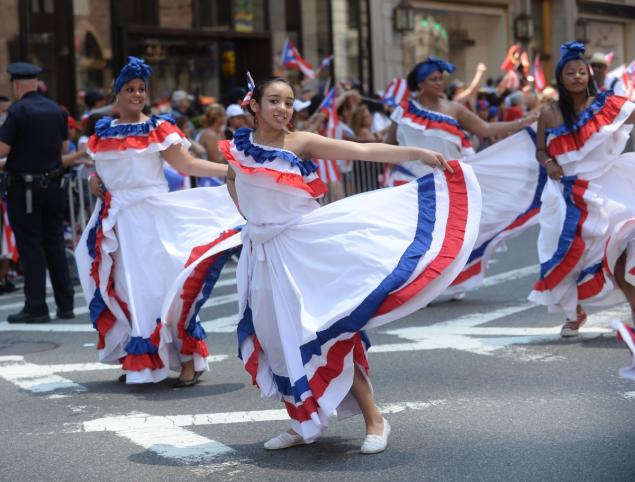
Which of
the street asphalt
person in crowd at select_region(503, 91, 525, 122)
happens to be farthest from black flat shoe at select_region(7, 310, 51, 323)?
person in crowd at select_region(503, 91, 525, 122)

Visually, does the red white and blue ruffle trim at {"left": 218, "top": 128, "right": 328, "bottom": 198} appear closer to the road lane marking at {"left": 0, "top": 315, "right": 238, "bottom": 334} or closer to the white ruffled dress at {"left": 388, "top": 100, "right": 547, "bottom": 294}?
the road lane marking at {"left": 0, "top": 315, "right": 238, "bottom": 334}

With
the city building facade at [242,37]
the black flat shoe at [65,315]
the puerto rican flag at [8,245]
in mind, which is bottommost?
the black flat shoe at [65,315]

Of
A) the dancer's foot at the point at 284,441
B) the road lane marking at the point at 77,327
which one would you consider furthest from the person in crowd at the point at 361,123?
the dancer's foot at the point at 284,441

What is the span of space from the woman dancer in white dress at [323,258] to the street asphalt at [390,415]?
28 centimetres

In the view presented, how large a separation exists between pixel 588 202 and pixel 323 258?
3.25 m

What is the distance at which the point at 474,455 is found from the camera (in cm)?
550

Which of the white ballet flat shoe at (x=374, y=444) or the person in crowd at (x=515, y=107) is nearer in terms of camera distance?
the white ballet flat shoe at (x=374, y=444)

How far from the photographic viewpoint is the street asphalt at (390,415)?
17.9 ft

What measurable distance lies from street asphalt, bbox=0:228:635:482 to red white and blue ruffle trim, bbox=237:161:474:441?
27 centimetres


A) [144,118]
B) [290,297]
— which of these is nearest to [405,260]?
[290,297]

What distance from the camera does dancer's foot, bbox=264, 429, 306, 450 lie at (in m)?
5.82

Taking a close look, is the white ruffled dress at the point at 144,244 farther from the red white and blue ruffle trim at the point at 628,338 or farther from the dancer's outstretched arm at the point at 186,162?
the red white and blue ruffle trim at the point at 628,338

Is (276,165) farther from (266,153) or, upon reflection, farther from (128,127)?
(128,127)

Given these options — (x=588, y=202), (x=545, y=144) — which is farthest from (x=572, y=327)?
(x=545, y=144)
